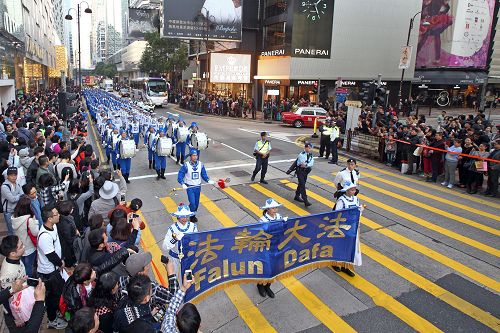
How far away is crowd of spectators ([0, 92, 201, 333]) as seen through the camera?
12.3 ft

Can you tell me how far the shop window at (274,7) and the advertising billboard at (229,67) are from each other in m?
4.95

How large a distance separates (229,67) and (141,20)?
630 inches

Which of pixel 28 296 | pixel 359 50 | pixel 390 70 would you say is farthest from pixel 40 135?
pixel 390 70

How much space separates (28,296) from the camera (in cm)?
400

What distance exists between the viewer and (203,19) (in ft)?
121

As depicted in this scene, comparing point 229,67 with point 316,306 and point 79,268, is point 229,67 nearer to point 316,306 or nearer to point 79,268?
point 316,306

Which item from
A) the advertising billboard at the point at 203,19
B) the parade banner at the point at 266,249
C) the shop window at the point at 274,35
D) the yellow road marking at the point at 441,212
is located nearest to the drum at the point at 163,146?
the yellow road marking at the point at 441,212

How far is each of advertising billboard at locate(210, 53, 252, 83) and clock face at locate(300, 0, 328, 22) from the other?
7950 millimetres

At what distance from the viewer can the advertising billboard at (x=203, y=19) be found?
35.5 metres

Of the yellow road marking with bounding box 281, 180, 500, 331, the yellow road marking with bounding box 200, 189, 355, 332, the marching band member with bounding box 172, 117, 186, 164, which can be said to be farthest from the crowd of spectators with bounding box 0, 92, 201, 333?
the marching band member with bounding box 172, 117, 186, 164

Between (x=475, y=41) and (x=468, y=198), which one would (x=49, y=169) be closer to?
(x=468, y=198)

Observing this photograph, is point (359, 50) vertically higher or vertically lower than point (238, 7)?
lower

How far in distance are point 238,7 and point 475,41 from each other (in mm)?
27648

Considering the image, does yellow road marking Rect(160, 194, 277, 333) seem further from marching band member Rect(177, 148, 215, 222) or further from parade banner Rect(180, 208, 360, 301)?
marching band member Rect(177, 148, 215, 222)
